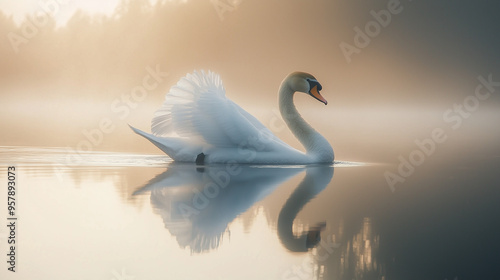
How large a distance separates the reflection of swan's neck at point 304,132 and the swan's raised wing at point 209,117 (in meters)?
0.74

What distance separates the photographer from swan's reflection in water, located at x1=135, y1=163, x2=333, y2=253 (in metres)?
4.39

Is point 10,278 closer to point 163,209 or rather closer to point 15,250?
point 15,250

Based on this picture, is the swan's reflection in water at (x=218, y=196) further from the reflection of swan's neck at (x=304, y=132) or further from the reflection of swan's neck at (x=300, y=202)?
the reflection of swan's neck at (x=304, y=132)

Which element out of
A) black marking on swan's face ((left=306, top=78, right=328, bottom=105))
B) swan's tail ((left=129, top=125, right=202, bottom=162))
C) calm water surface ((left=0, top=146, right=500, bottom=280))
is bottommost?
calm water surface ((left=0, top=146, right=500, bottom=280))

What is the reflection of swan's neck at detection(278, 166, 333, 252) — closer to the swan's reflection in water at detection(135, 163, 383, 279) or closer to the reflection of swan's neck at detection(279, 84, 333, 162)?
the swan's reflection in water at detection(135, 163, 383, 279)

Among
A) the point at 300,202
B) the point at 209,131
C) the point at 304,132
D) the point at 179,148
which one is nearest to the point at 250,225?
the point at 300,202

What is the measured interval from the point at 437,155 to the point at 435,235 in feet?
23.8

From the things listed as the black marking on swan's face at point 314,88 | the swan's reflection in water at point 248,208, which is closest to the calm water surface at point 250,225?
the swan's reflection in water at point 248,208

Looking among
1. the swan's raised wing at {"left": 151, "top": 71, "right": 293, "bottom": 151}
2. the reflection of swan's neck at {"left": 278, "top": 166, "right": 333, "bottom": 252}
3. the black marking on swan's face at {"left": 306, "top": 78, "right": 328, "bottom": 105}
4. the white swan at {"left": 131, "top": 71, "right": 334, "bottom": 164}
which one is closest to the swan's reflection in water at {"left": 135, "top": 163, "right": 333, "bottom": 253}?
the reflection of swan's neck at {"left": 278, "top": 166, "right": 333, "bottom": 252}

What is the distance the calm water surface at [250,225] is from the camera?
374 cm

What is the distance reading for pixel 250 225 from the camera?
4.73 meters

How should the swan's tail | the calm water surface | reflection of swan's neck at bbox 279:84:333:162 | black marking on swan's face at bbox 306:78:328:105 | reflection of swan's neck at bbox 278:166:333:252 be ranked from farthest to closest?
black marking on swan's face at bbox 306:78:328:105, reflection of swan's neck at bbox 279:84:333:162, the swan's tail, reflection of swan's neck at bbox 278:166:333:252, the calm water surface

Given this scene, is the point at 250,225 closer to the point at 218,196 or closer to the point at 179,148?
the point at 218,196

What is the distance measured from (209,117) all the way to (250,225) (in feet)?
12.8
